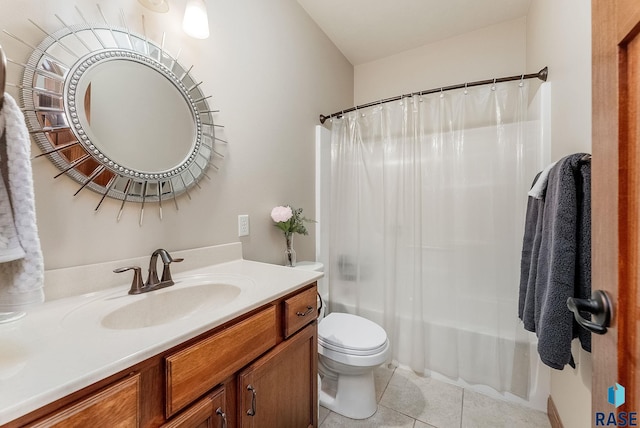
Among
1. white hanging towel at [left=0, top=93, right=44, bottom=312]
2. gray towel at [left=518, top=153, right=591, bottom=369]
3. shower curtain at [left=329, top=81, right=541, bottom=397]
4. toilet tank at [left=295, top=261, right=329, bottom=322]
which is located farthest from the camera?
toilet tank at [left=295, top=261, right=329, bottom=322]

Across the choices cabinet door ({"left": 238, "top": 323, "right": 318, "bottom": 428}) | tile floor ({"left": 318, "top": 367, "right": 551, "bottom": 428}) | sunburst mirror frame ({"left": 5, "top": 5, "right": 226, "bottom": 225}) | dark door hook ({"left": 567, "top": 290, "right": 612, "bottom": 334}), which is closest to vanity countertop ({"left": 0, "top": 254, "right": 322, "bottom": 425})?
cabinet door ({"left": 238, "top": 323, "right": 318, "bottom": 428})

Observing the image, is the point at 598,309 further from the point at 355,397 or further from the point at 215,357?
the point at 355,397

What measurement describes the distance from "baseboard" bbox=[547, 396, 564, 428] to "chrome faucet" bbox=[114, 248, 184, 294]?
198 centimetres

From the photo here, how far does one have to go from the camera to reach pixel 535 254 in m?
1.16

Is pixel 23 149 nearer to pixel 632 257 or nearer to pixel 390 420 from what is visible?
pixel 632 257

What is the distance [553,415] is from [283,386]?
149 cm

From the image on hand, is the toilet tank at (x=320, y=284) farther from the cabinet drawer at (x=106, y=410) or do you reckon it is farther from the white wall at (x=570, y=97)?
the white wall at (x=570, y=97)

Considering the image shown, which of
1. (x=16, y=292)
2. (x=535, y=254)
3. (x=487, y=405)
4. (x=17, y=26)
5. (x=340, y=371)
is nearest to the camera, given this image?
(x=16, y=292)

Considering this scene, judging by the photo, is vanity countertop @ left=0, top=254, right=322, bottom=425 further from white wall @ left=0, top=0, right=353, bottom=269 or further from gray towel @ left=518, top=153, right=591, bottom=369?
gray towel @ left=518, top=153, right=591, bottom=369

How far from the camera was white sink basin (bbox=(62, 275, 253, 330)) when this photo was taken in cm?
79

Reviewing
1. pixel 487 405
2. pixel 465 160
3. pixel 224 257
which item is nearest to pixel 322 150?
pixel 465 160

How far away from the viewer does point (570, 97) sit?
115 centimetres

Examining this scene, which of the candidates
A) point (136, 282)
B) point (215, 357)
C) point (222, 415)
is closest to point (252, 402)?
point (222, 415)

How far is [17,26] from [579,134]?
6.62ft
